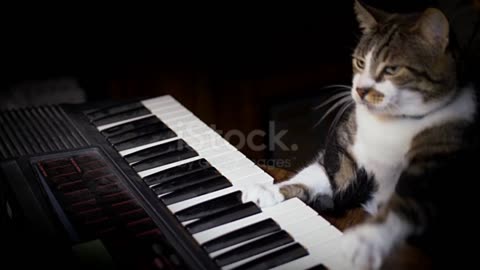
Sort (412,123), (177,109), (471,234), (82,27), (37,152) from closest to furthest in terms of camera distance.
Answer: (471,234)
(412,123)
(37,152)
(177,109)
(82,27)

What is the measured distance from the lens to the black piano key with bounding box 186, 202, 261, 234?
94cm

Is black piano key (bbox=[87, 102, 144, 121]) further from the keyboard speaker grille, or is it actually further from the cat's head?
the cat's head

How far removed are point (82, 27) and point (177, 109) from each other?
1.13 feet

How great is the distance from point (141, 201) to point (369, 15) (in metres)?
0.49

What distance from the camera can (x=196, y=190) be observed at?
1048 millimetres

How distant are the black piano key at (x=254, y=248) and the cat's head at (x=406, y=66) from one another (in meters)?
0.25

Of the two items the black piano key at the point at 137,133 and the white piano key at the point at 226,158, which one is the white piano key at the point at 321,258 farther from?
the black piano key at the point at 137,133

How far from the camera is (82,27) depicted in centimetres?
148

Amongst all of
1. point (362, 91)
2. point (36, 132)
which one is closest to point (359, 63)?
point (362, 91)

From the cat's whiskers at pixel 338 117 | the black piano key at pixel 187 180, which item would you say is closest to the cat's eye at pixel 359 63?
the cat's whiskers at pixel 338 117

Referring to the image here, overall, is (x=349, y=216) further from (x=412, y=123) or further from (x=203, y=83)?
(x=203, y=83)

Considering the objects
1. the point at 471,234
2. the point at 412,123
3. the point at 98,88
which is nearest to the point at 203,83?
the point at 98,88

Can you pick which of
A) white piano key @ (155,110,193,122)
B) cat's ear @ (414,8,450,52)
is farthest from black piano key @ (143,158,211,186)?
cat's ear @ (414,8,450,52)

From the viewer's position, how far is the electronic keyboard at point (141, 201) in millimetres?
879
